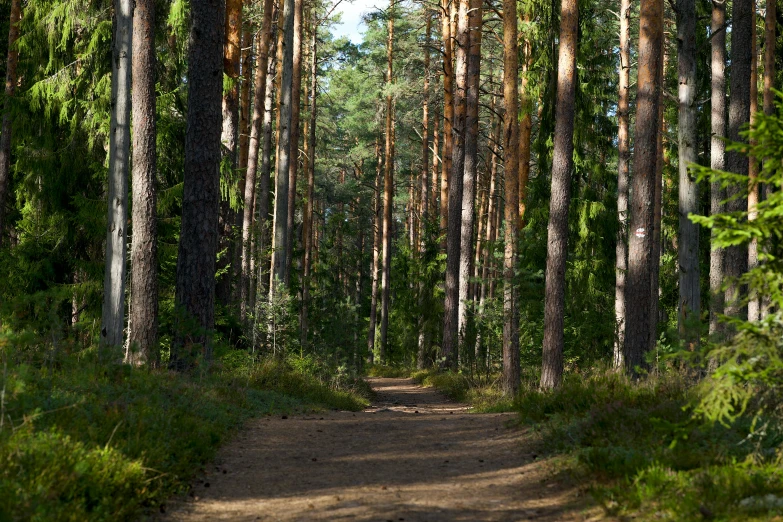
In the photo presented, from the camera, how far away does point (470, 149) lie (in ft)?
74.3

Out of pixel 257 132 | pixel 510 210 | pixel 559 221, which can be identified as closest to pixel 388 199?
pixel 257 132

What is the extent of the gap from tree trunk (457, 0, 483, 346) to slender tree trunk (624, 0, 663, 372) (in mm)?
7826

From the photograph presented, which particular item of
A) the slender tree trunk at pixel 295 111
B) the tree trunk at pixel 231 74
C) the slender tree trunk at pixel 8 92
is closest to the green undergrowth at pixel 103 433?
the tree trunk at pixel 231 74

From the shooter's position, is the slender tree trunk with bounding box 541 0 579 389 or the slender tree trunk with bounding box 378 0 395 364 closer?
the slender tree trunk with bounding box 541 0 579 389

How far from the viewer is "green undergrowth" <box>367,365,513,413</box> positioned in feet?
46.5

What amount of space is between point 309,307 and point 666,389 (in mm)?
14214

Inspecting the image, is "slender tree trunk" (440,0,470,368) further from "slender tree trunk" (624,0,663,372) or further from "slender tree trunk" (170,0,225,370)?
"slender tree trunk" (170,0,225,370)

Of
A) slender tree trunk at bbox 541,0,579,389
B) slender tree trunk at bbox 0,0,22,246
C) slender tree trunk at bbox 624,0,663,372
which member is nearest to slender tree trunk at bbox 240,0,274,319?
slender tree trunk at bbox 0,0,22,246

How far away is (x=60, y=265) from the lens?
1930 centimetres

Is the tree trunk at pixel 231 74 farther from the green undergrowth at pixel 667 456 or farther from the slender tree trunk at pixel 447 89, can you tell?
the green undergrowth at pixel 667 456

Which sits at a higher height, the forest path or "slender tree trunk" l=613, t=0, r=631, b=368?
"slender tree trunk" l=613, t=0, r=631, b=368

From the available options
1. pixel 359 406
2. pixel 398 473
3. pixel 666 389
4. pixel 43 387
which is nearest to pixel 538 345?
pixel 359 406

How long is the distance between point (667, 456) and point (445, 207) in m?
25.9

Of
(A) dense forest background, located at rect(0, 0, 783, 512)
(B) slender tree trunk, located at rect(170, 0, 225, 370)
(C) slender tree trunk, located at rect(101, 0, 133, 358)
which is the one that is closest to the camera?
(A) dense forest background, located at rect(0, 0, 783, 512)
